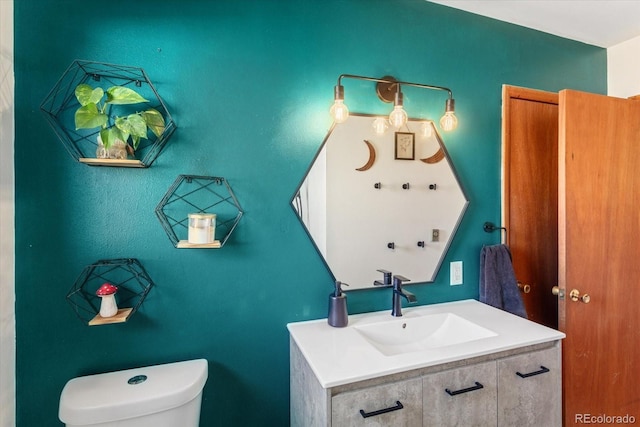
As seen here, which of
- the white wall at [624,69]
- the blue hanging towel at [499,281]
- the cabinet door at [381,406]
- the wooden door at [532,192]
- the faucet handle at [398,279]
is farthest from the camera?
the white wall at [624,69]

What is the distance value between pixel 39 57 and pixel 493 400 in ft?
6.65

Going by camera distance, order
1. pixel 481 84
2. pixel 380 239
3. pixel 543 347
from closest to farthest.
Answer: pixel 543 347
pixel 380 239
pixel 481 84

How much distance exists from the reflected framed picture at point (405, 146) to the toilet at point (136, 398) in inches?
50.2

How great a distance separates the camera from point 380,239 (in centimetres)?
150

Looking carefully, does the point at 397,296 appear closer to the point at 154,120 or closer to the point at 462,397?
the point at 462,397

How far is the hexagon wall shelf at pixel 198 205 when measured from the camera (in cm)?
121

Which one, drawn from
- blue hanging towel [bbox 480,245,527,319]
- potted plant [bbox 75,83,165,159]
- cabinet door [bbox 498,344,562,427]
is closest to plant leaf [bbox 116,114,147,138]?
potted plant [bbox 75,83,165,159]

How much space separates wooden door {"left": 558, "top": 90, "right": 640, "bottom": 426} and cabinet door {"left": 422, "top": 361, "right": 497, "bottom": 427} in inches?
27.5

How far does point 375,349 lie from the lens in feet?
3.64

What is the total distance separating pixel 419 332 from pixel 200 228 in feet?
3.48

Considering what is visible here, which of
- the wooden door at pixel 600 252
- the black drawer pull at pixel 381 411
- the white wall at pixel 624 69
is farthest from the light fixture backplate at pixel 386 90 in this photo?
the white wall at pixel 624 69

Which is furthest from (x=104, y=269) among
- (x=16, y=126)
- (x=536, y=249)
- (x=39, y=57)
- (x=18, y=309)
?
(x=536, y=249)

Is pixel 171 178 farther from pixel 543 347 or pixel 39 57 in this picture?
pixel 543 347

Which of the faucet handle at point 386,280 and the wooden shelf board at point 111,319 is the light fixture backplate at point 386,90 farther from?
the wooden shelf board at point 111,319
